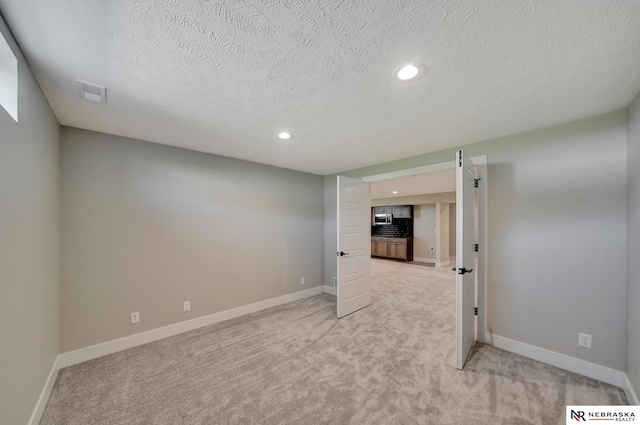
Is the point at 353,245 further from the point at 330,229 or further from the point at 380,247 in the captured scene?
the point at 380,247

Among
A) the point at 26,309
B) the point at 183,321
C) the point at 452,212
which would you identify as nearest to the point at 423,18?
the point at 26,309

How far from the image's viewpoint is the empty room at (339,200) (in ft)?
3.95

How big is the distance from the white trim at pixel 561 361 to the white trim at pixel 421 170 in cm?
197

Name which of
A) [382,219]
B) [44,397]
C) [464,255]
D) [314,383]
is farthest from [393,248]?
[44,397]

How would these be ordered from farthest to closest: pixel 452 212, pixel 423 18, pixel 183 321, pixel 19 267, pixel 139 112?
1. pixel 452 212
2. pixel 183 321
3. pixel 139 112
4. pixel 19 267
5. pixel 423 18

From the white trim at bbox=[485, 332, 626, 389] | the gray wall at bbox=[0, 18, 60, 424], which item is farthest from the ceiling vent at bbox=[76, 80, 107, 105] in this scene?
the white trim at bbox=[485, 332, 626, 389]

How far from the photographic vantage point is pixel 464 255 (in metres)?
2.25

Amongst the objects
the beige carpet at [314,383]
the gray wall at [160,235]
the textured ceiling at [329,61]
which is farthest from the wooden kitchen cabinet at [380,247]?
the textured ceiling at [329,61]

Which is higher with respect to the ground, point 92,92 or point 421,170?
point 92,92

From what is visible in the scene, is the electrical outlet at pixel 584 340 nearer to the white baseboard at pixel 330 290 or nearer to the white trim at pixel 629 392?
the white trim at pixel 629 392

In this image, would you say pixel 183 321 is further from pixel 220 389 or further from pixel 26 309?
pixel 26 309

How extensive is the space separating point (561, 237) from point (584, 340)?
0.93 metres

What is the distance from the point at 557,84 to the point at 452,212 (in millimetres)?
7648

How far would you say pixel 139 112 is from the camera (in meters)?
2.04
